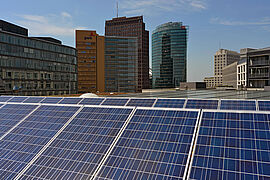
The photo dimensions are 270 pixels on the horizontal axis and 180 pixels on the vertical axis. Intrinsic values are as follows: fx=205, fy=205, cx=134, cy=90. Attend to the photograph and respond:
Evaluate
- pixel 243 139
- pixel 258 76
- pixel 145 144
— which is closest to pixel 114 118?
pixel 145 144

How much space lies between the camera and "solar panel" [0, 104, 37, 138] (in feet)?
49.5

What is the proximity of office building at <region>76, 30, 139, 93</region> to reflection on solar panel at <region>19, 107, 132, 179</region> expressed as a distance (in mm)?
137924

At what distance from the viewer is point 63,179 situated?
9383 mm

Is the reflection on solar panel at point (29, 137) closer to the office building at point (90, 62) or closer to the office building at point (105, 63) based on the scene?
the office building at point (90, 62)

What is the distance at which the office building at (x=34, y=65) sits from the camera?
245 ft

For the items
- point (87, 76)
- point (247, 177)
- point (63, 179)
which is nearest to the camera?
point (247, 177)

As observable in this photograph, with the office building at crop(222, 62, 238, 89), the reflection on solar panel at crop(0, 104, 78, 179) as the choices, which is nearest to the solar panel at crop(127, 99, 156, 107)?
the reflection on solar panel at crop(0, 104, 78, 179)

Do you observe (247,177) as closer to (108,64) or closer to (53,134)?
(53,134)

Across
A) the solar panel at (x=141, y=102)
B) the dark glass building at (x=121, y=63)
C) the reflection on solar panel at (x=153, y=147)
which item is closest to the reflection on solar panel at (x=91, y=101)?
the solar panel at (x=141, y=102)

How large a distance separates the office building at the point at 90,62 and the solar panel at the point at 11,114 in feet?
433

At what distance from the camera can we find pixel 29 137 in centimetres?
1309

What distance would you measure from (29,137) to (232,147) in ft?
38.7

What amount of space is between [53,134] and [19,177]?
3.30 metres

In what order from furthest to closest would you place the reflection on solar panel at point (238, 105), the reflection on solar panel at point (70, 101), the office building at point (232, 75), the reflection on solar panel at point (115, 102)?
the office building at point (232, 75) → the reflection on solar panel at point (70, 101) → the reflection on solar panel at point (115, 102) → the reflection on solar panel at point (238, 105)
